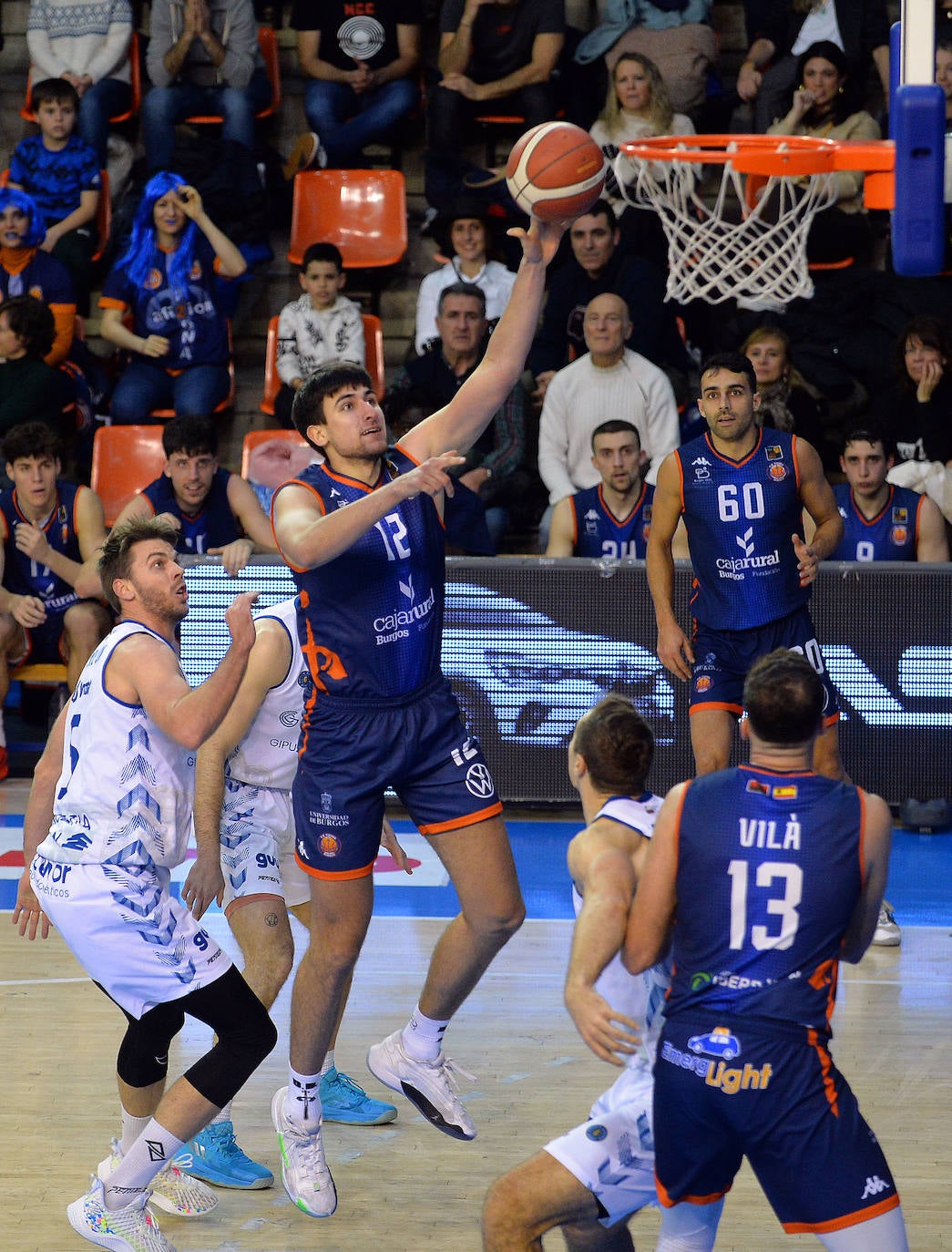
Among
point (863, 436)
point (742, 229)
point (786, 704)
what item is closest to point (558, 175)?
point (786, 704)

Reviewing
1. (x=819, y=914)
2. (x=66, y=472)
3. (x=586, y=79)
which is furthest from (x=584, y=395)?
(x=819, y=914)

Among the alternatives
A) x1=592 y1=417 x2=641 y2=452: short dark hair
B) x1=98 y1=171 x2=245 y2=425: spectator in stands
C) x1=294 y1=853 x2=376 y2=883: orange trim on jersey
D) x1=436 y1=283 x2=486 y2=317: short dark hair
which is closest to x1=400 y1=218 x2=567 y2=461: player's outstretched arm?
x1=294 y1=853 x2=376 y2=883: orange trim on jersey

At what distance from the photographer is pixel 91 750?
392cm

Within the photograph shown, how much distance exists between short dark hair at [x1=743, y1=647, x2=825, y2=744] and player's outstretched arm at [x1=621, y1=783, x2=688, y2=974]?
0.63ft

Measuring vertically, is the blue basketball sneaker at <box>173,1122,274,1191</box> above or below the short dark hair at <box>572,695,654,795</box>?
below

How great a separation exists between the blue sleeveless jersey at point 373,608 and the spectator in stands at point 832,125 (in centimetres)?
605

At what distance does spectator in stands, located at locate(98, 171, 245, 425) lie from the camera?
10.1m

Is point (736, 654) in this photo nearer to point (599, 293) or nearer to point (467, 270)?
point (599, 293)

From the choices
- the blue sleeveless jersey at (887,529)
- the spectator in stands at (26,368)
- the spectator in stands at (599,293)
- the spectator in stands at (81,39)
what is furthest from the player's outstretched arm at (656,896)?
the spectator in stands at (81,39)

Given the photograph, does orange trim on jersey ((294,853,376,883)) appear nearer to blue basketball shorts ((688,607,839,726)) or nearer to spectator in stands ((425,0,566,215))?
blue basketball shorts ((688,607,839,726))

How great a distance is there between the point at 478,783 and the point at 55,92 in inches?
308

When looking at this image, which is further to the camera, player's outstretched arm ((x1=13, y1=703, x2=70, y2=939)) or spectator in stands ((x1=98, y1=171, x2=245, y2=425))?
spectator in stands ((x1=98, y1=171, x2=245, y2=425))

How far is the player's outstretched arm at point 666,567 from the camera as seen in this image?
21.0 feet

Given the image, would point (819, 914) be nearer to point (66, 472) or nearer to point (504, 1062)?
point (504, 1062)
